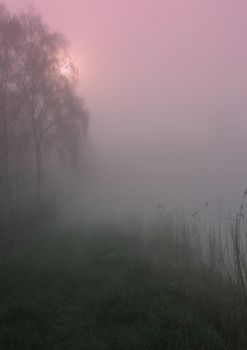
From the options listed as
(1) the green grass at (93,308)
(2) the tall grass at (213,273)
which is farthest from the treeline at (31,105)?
(2) the tall grass at (213,273)

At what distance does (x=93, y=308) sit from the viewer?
25.8ft

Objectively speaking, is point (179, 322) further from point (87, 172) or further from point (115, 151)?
point (115, 151)

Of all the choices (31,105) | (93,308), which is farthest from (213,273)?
(31,105)

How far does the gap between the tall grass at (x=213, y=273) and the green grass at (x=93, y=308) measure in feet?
0.93

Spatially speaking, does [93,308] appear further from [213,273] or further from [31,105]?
[31,105]

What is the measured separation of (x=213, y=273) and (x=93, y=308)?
2.21m

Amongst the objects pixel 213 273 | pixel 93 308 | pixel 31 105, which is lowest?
pixel 93 308

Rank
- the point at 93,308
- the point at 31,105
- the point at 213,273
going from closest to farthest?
the point at 93,308 → the point at 213,273 → the point at 31,105

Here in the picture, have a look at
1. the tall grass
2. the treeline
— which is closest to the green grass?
the tall grass

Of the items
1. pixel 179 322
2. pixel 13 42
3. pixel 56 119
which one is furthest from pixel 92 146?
pixel 179 322

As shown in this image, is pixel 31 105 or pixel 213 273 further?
pixel 31 105

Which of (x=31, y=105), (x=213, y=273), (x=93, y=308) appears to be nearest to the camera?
(x=93, y=308)

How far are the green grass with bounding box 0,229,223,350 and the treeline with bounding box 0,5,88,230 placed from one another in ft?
31.7

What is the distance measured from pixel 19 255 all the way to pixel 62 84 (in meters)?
11.8
